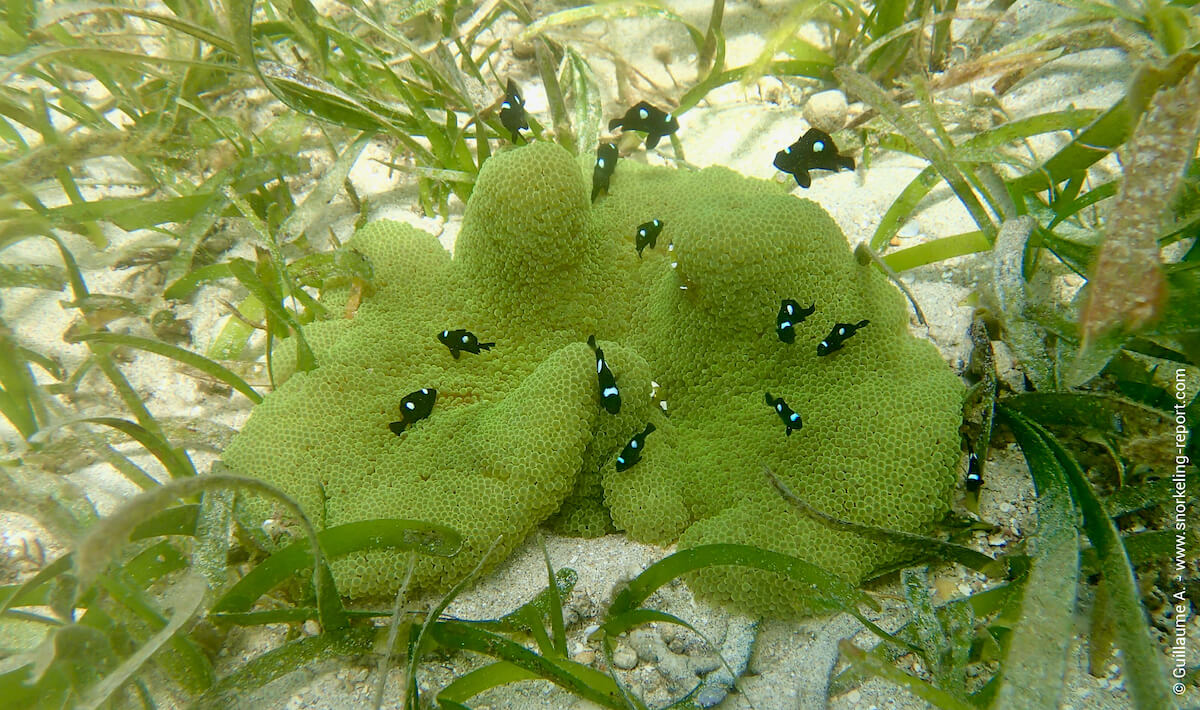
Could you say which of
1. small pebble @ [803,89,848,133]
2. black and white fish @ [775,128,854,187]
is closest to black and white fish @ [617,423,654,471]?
black and white fish @ [775,128,854,187]

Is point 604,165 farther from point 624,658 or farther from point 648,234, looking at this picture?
point 624,658

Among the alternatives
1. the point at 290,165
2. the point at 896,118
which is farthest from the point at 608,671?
the point at 290,165

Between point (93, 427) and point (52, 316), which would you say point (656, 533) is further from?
point (52, 316)

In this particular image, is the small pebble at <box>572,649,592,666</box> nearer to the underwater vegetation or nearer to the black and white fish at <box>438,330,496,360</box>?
the underwater vegetation

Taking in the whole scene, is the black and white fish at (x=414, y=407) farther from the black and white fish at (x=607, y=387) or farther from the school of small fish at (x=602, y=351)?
the black and white fish at (x=607, y=387)

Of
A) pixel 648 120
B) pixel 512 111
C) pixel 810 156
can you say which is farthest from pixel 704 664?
pixel 512 111
